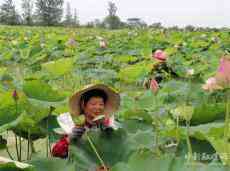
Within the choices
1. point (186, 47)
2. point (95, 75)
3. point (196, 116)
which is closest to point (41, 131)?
point (196, 116)

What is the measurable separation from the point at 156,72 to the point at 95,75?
0.83m

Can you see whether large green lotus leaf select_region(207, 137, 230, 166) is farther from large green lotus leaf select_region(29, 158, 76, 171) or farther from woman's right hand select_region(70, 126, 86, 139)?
woman's right hand select_region(70, 126, 86, 139)

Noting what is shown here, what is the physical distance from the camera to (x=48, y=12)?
29.6 metres

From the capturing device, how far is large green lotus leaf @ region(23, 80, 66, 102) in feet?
5.26

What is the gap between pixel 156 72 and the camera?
3787 mm

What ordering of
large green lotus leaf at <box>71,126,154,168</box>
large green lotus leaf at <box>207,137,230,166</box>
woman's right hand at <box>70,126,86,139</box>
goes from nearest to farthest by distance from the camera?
large green lotus leaf at <box>207,137,230,166</box> < large green lotus leaf at <box>71,126,154,168</box> < woman's right hand at <box>70,126,86,139</box>

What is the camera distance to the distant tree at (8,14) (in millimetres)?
28000

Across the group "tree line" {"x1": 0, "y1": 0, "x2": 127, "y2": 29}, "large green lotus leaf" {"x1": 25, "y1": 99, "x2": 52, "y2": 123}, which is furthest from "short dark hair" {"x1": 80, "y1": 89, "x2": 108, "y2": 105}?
"tree line" {"x1": 0, "y1": 0, "x2": 127, "y2": 29}

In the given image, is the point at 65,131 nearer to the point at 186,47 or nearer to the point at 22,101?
the point at 22,101

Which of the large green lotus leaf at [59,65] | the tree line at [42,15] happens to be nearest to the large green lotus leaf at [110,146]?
the large green lotus leaf at [59,65]

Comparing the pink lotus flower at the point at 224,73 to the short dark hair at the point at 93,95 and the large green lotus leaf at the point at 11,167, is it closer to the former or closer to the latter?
the large green lotus leaf at the point at 11,167

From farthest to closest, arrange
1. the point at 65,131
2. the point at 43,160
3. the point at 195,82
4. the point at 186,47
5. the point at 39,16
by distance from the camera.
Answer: the point at 39,16, the point at 186,47, the point at 195,82, the point at 65,131, the point at 43,160

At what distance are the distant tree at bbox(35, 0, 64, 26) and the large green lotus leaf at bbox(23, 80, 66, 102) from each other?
27006 mm

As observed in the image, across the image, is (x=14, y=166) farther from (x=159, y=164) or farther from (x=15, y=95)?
(x=15, y=95)
